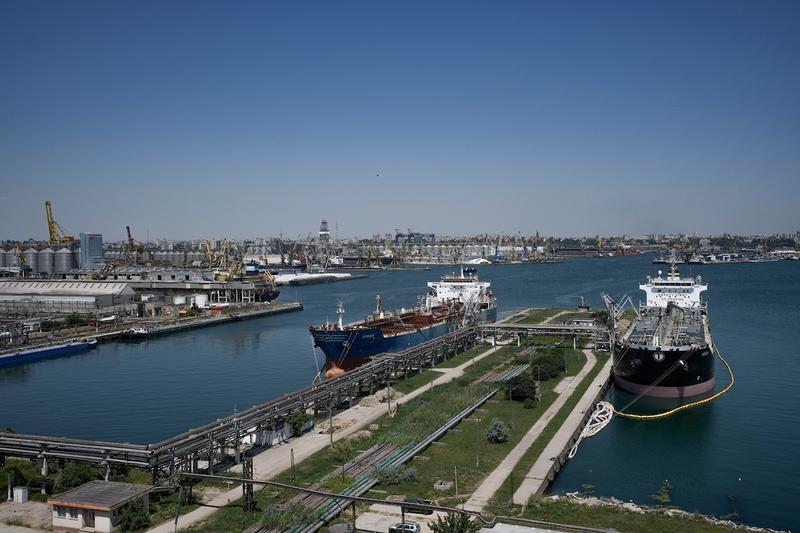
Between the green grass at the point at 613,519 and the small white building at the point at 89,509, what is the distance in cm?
822

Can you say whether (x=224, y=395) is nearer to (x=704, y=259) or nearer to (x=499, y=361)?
(x=499, y=361)

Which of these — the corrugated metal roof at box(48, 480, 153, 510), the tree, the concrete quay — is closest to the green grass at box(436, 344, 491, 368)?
the concrete quay

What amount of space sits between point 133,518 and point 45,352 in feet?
110

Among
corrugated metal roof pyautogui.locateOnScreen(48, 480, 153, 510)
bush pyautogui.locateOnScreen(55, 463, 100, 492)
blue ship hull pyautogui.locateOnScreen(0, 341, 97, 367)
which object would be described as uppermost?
corrugated metal roof pyautogui.locateOnScreen(48, 480, 153, 510)

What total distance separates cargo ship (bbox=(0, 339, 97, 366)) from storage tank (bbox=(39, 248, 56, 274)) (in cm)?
6786

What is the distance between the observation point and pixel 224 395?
31.1 m

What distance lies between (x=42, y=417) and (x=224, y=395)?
7249 millimetres

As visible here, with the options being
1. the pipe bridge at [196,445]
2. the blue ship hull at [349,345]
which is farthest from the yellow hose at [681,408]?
the blue ship hull at [349,345]

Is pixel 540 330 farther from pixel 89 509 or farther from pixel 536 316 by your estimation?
pixel 89 509

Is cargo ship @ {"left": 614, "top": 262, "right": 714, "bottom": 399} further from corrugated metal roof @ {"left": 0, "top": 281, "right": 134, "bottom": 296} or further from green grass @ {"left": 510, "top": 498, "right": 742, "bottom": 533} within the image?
corrugated metal roof @ {"left": 0, "top": 281, "right": 134, "bottom": 296}

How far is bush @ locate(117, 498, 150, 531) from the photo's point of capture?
13766mm

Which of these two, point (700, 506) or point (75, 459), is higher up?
point (75, 459)

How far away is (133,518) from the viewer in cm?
1377

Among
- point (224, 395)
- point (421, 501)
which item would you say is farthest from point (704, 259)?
point (421, 501)
